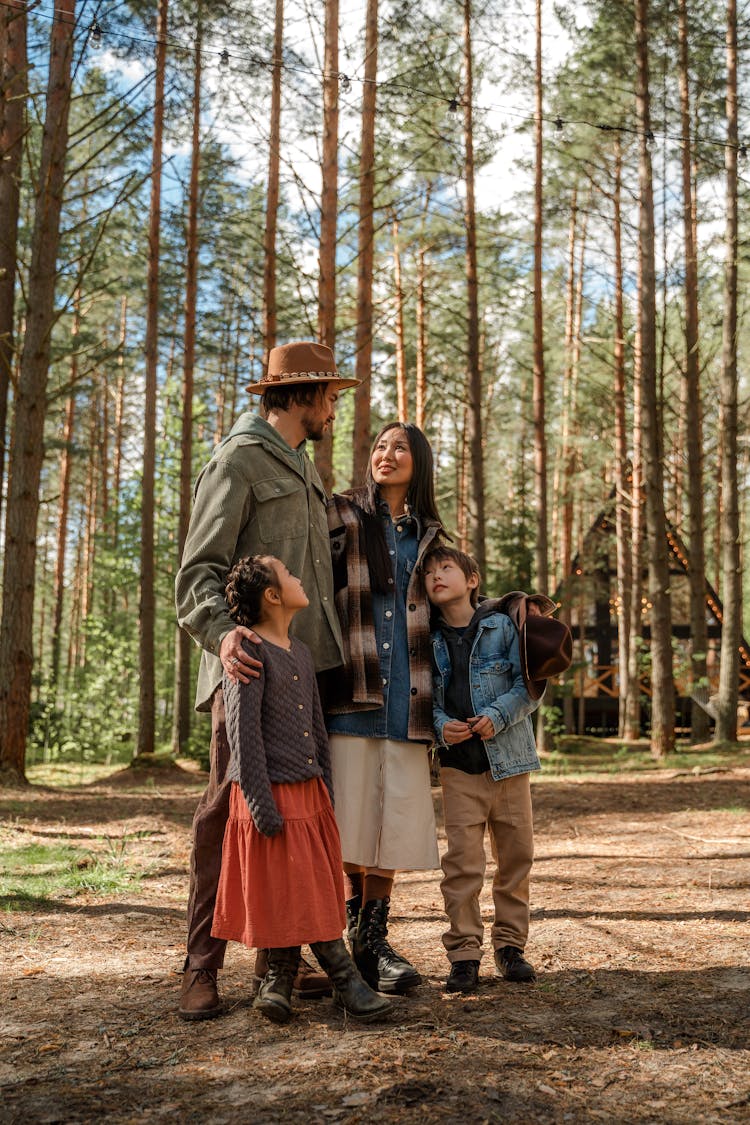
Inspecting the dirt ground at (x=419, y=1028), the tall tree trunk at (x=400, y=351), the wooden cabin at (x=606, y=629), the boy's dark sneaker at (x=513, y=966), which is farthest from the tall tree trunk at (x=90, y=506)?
the boy's dark sneaker at (x=513, y=966)

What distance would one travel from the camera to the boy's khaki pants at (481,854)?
365 cm

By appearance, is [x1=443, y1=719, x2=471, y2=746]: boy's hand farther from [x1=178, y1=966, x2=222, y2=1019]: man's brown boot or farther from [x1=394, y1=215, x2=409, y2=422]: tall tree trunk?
[x1=394, y1=215, x2=409, y2=422]: tall tree trunk

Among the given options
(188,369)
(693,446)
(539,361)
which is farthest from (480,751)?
(539,361)

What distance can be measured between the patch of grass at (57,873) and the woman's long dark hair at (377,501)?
9.37 feet

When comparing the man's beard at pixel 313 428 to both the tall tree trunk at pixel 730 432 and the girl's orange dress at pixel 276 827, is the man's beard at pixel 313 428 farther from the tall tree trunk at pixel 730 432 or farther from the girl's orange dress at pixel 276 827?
the tall tree trunk at pixel 730 432

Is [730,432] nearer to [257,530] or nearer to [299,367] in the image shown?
[299,367]

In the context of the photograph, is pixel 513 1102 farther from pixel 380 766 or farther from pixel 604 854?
pixel 604 854

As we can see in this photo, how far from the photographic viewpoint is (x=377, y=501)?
3.99 meters

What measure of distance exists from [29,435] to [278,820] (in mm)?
8377

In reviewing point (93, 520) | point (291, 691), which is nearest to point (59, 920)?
point (291, 691)

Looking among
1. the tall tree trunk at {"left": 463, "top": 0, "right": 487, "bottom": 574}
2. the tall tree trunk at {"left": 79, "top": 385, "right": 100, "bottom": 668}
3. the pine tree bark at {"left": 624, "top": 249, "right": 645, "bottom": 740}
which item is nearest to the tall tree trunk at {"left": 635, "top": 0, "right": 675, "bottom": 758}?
the tall tree trunk at {"left": 463, "top": 0, "right": 487, "bottom": 574}

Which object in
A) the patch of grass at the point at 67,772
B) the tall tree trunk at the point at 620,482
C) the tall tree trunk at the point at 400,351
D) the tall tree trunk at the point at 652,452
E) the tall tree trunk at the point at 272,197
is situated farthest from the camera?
the tall tree trunk at the point at 400,351

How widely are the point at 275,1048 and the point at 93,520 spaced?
1378 inches

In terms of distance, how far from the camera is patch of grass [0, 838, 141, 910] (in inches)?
216
